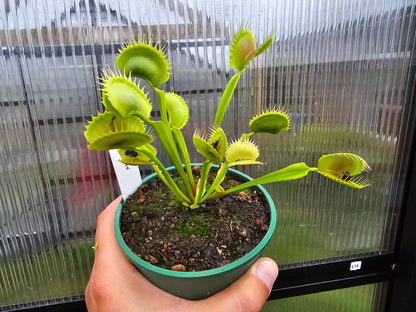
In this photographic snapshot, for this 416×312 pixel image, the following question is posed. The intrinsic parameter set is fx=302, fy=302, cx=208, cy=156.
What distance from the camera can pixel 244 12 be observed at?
50 cm

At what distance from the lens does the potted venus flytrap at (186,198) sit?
30cm

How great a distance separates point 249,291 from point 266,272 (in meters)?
0.03

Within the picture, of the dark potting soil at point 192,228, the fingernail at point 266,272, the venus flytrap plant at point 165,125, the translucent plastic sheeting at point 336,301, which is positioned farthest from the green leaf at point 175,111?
the translucent plastic sheeting at point 336,301

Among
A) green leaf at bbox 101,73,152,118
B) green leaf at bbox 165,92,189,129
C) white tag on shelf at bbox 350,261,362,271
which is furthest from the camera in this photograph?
white tag on shelf at bbox 350,261,362,271

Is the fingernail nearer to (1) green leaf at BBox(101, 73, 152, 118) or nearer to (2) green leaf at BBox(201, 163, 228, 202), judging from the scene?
(2) green leaf at BBox(201, 163, 228, 202)

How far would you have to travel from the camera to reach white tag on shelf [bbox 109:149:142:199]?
1.33ft

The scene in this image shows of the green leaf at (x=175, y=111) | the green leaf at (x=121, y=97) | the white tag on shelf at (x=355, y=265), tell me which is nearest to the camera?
the green leaf at (x=121, y=97)

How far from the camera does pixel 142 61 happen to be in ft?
1.08

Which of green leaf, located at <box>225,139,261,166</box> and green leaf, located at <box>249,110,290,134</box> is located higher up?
green leaf, located at <box>249,110,290,134</box>

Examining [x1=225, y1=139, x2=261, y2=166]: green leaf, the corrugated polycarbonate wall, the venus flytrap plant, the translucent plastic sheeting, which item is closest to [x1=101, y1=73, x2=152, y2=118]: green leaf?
the venus flytrap plant

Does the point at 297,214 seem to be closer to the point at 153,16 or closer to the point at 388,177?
the point at 388,177

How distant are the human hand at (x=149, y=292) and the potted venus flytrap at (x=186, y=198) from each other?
0.04 feet

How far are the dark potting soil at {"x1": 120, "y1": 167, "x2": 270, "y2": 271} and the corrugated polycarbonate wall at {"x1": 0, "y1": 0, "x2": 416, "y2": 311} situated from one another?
177 millimetres

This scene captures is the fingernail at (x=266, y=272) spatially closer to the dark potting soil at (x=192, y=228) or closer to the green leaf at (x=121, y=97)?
the dark potting soil at (x=192, y=228)
